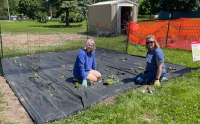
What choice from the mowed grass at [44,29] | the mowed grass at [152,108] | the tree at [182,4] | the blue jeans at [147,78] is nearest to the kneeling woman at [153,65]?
the blue jeans at [147,78]

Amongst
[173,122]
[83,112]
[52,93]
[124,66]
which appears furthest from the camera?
[124,66]

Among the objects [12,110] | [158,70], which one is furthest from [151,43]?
[12,110]

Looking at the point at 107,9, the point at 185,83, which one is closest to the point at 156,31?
the point at 107,9

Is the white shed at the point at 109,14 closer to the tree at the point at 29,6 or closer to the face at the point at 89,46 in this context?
the face at the point at 89,46

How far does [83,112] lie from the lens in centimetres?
312

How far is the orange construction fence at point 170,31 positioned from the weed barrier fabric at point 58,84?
401cm

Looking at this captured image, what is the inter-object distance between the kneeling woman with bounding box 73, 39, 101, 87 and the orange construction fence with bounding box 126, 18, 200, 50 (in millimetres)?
6312

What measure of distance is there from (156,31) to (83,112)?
8.87 meters

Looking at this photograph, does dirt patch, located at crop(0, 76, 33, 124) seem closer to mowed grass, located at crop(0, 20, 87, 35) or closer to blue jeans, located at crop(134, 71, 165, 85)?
blue jeans, located at crop(134, 71, 165, 85)

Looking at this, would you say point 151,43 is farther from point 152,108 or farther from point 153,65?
point 152,108

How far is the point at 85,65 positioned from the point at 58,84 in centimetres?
83

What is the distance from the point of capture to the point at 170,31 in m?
10.5

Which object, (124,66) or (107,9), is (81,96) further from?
(107,9)

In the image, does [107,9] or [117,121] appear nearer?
[117,121]
